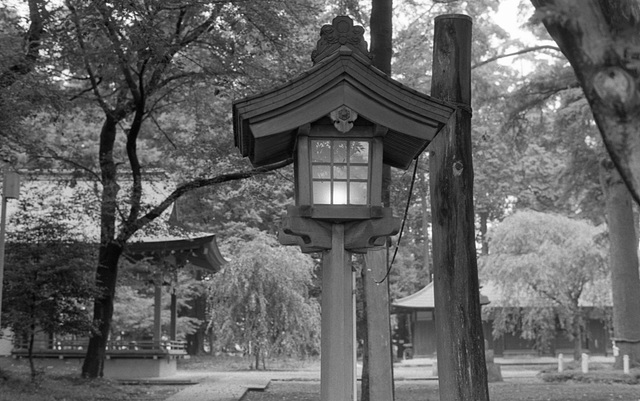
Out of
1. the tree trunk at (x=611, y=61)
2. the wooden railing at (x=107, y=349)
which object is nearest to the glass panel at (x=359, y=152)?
the tree trunk at (x=611, y=61)

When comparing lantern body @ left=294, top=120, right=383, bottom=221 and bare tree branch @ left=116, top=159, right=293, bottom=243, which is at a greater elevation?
bare tree branch @ left=116, top=159, right=293, bottom=243

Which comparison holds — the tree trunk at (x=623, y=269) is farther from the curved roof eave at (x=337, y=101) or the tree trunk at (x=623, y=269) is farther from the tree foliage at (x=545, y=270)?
the curved roof eave at (x=337, y=101)

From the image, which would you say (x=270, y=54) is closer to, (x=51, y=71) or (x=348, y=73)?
(x=51, y=71)

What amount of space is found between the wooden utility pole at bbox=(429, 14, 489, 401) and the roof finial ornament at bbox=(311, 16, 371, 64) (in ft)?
5.91

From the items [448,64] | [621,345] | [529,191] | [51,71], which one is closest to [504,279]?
[621,345]

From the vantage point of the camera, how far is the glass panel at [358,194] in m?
6.63

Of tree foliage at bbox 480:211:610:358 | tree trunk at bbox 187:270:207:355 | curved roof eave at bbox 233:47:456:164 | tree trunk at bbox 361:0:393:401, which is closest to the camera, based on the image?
curved roof eave at bbox 233:47:456:164

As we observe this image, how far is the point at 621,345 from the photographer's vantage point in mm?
22875

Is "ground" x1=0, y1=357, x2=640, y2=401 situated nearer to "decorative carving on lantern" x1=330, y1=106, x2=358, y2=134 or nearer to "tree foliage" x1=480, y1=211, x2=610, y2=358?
"tree foliage" x1=480, y1=211, x2=610, y2=358

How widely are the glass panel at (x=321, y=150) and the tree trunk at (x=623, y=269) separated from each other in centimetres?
1786

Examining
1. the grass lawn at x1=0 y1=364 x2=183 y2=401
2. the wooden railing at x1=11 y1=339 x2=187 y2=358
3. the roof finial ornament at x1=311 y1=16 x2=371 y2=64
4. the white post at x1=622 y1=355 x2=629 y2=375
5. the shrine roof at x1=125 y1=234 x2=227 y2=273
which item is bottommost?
the grass lawn at x1=0 y1=364 x2=183 y2=401

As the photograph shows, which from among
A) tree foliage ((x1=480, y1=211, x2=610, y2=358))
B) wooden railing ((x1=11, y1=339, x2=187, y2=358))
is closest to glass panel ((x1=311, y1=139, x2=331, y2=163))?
wooden railing ((x1=11, y1=339, x2=187, y2=358))

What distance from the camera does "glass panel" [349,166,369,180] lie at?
21.8 feet

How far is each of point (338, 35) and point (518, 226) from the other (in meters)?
24.9
